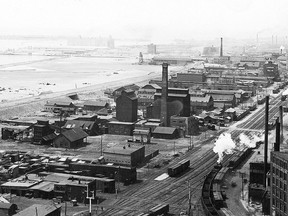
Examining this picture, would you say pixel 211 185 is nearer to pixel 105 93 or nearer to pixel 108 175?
pixel 108 175

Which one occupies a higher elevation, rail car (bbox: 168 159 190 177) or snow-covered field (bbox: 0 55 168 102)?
snow-covered field (bbox: 0 55 168 102)

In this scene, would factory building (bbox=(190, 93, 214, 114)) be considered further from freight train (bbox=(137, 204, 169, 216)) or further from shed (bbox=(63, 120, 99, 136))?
freight train (bbox=(137, 204, 169, 216))

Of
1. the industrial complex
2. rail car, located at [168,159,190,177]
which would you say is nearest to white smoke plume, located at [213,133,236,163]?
the industrial complex

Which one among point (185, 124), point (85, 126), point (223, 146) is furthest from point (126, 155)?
point (185, 124)

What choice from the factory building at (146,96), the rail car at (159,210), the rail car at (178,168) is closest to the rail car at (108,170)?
the rail car at (178,168)

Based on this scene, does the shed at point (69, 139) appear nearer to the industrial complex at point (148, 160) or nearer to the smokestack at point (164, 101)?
the industrial complex at point (148, 160)
